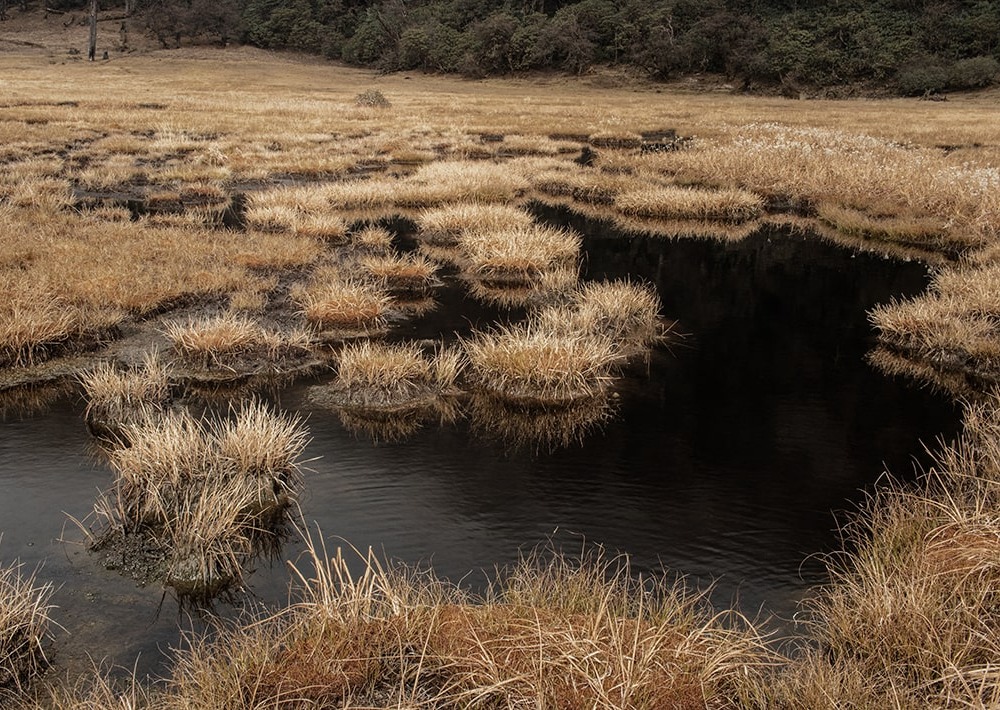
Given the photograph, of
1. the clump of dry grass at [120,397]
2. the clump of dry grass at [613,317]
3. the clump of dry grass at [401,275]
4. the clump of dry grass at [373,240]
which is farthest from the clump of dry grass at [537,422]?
the clump of dry grass at [373,240]

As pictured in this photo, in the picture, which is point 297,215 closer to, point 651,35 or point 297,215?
point 297,215

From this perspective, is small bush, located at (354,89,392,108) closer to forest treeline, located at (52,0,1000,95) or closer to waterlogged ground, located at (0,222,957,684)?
forest treeline, located at (52,0,1000,95)

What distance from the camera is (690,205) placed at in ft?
73.2

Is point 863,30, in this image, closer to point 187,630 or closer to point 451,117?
point 451,117

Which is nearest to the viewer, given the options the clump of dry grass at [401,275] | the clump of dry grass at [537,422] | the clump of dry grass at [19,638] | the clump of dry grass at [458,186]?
the clump of dry grass at [19,638]

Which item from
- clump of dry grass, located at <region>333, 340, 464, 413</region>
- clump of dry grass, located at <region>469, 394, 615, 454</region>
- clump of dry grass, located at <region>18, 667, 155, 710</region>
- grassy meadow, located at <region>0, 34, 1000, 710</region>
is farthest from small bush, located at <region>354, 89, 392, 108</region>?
clump of dry grass, located at <region>18, 667, 155, 710</region>

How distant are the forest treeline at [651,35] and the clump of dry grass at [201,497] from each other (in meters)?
70.9

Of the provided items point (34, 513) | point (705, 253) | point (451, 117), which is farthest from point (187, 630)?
point (451, 117)

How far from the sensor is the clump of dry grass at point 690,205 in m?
22.2

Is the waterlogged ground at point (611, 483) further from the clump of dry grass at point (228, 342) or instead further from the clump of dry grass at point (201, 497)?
the clump of dry grass at point (228, 342)

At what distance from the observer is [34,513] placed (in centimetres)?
743

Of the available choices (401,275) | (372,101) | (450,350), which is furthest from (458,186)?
(372,101)

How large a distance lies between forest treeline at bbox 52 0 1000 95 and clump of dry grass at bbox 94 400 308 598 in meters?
70.9

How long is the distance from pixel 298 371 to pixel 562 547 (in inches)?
224
